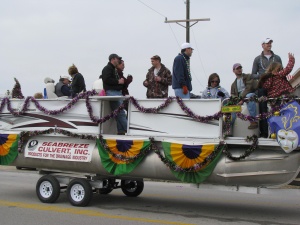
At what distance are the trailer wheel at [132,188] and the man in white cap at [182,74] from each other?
2.76m

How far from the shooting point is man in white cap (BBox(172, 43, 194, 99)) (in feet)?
31.1

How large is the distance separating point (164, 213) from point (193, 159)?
144cm

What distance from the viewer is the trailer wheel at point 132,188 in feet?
36.8

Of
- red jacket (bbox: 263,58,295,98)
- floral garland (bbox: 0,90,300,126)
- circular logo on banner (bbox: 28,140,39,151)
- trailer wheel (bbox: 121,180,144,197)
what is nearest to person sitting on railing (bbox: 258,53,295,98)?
red jacket (bbox: 263,58,295,98)

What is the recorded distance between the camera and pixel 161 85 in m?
10.3

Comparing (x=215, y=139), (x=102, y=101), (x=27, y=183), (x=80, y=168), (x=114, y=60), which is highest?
(x=114, y=60)

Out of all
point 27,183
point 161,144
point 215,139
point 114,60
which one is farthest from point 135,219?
point 27,183

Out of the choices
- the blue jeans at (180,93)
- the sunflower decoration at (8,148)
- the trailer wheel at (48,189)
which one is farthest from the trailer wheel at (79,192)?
the blue jeans at (180,93)

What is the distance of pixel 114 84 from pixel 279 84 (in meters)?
3.44

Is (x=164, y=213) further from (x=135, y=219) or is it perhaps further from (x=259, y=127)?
(x=259, y=127)

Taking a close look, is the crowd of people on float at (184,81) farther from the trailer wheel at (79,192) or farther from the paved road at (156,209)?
the paved road at (156,209)

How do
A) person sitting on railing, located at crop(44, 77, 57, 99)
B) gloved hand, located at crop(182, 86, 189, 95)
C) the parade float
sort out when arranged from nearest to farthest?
the parade float
gloved hand, located at crop(182, 86, 189, 95)
person sitting on railing, located at crop(44, 77, 57, 99)

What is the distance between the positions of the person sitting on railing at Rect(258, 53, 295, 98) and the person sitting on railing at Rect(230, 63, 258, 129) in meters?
0.39

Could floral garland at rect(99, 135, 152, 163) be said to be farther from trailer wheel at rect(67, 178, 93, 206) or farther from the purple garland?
trailer wheel at rect(67, 178, 93, 206)
